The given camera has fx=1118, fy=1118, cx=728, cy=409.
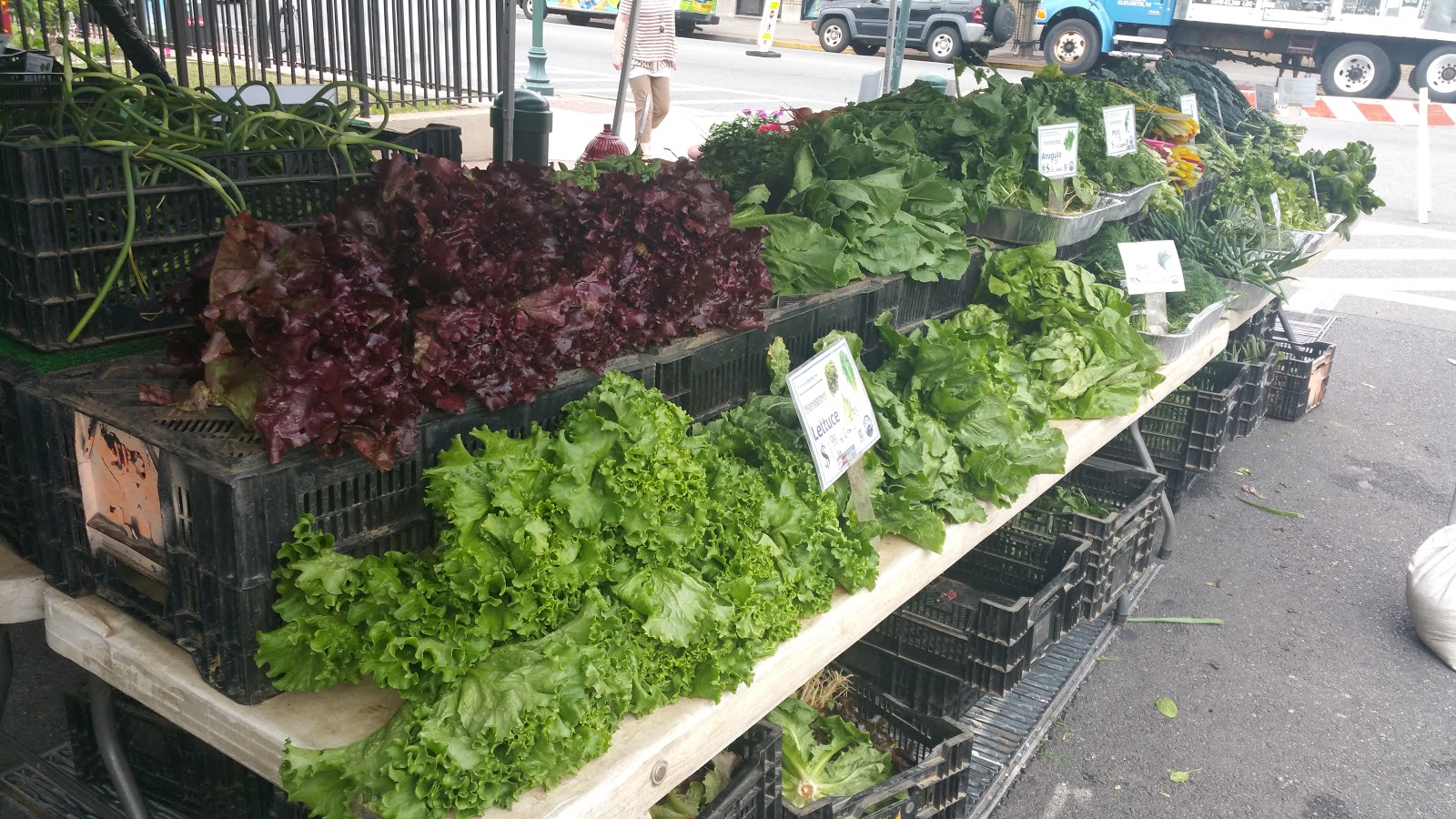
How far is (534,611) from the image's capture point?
1.92 meters

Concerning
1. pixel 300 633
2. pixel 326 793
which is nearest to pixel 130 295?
pixel 300 633

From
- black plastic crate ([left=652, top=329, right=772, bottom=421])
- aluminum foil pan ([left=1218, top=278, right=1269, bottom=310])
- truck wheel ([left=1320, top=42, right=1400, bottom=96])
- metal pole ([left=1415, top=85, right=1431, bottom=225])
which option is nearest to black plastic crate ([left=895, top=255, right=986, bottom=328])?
black plastic crate ([left=652, top=329, right=772, bottom=421])

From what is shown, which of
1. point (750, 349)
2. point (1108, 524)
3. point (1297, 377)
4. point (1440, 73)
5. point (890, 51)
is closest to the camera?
point (750, 349)

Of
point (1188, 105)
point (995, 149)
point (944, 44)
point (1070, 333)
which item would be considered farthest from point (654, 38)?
point (944, 44)

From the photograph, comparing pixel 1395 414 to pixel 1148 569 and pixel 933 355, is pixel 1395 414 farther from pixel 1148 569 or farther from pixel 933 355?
pixel 933 355

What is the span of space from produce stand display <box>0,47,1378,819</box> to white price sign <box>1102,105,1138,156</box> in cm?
206

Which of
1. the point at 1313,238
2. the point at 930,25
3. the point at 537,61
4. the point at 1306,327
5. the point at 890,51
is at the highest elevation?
the point at 930,25

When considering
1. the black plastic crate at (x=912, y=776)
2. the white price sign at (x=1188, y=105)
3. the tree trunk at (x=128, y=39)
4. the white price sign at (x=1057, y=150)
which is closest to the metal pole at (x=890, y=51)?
the white price sign at (x=1188, y=105)

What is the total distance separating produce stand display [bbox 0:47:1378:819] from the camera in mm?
1879

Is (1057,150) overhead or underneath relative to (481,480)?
overhead

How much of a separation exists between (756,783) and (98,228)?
1712 mm

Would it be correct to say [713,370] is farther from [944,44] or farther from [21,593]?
[944,44]

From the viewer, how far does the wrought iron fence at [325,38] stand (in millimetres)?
7836

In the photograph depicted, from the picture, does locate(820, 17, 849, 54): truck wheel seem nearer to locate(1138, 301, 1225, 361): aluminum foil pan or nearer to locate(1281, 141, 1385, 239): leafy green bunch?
locate(1281, 141, 1385, 239): leafy green bunch
